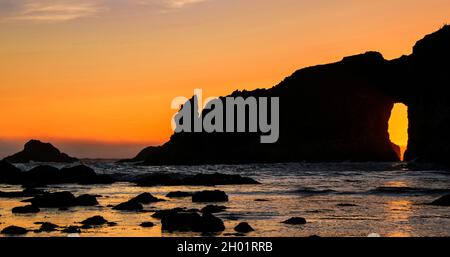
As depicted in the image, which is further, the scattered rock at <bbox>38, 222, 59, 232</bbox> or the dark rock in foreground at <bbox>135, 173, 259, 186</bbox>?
the dark rock in foreground at <bbox>135, 173, 259, 186</bbox>

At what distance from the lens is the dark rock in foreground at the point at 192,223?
1022 inches

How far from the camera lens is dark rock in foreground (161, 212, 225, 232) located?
26.0 metres

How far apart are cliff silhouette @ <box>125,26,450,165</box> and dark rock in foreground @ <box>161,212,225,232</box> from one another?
9595cm

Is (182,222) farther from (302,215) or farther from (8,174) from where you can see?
(8,174)

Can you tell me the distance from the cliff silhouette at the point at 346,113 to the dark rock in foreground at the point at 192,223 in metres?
96.0

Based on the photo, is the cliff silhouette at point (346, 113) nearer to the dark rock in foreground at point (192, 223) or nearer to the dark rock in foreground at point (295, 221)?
the dark rock in foreground at point (295, 221)

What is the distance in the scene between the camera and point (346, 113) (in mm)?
165500

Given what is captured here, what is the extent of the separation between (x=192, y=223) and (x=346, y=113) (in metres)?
143

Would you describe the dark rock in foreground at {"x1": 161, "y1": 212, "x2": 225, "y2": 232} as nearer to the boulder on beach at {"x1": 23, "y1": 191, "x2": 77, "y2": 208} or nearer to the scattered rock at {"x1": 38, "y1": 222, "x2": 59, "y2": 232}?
the scattered rock at {"x1": 38, "y1": 222, "x2": 59, "y2": 232}

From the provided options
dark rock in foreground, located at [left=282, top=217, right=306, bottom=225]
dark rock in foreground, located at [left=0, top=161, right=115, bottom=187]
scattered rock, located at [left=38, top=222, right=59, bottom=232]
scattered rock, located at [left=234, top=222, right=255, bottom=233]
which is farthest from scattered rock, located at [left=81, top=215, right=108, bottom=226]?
dark rock in foreground, located at [left=0, top=161, right=115, bottom=187]

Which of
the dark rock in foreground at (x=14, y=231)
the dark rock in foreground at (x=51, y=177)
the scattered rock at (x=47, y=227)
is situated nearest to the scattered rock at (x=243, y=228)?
the scattered rock at (x=47, y=227)

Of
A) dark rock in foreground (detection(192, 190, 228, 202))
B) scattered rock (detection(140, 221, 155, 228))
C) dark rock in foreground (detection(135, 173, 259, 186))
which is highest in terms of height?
scattered rock (detection(140, 221, 155, 228))

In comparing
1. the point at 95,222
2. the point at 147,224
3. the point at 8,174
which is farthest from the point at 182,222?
the point at 8,174

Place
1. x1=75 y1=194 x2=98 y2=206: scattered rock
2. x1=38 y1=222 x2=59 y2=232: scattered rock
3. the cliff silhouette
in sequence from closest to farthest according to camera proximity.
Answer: x1=38 y1=222 x2=59 y2=232: scattered rock
x1=75 y1=194 x2=98 y2=206: scattered rock
the cliff silhouette
